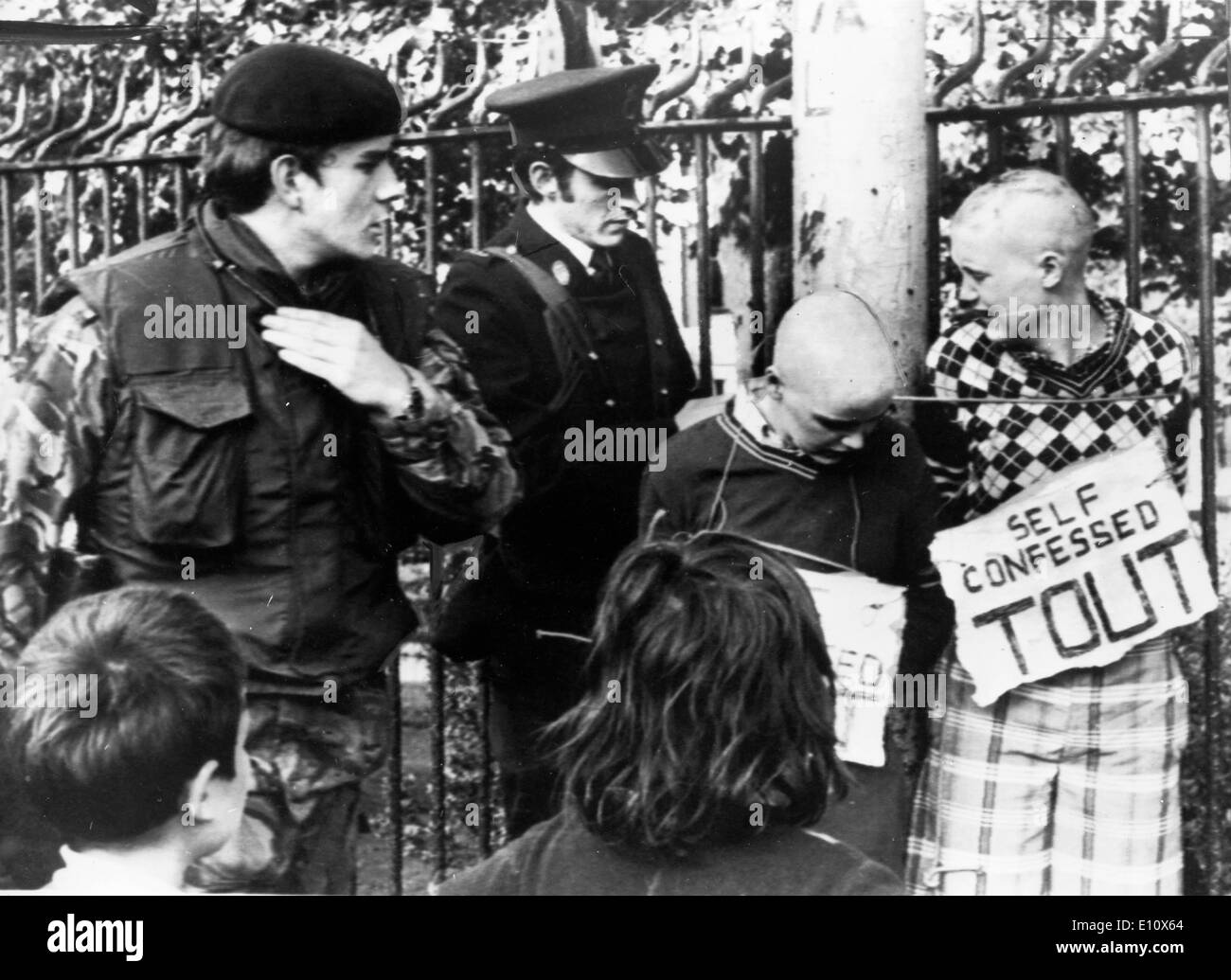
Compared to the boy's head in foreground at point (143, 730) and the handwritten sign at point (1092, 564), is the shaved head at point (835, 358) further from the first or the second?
the boy's head in foreground at point (143, 730)

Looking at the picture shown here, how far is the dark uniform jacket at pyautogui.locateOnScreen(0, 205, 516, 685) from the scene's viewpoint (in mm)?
3408

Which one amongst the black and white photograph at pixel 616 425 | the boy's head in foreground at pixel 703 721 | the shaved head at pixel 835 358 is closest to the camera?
the boy's head in foreground at pixel 703 721

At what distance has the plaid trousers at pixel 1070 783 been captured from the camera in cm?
371

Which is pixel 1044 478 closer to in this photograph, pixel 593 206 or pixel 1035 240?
pixel 1035 240

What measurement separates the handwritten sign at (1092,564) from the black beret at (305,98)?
1.58m

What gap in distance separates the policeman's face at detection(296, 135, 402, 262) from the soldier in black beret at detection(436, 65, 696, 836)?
0.27 meters

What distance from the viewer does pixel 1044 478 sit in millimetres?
3734

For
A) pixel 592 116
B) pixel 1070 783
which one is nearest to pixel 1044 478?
pixel 1070 783

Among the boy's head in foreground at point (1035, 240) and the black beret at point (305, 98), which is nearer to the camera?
the black beret at point (305, 98)

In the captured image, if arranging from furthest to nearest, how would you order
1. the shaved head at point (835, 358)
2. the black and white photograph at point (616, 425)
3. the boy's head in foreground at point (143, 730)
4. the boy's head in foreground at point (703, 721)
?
the shaved head at point (835, 358)
the black and white photograph at point (616, 425)
the boy's head in foreground at point (143, 730)
the boy's head in foreground at point (703, 721)

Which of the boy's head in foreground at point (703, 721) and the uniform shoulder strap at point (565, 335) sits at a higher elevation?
the uniform shoulder strap at point (565, 335)

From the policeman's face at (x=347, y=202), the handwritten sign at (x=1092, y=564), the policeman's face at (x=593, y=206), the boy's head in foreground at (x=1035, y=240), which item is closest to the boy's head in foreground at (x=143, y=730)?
the policeman's face at (x=347, y=202)

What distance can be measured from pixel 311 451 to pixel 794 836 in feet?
4.37

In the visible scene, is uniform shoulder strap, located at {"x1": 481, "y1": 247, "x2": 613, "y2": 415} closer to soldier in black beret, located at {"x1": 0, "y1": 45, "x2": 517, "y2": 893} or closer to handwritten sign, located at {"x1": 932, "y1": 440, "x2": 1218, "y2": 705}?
soldier in black beret, located at {"x1": 0, "y1": 45, "x2": 517, "y2": 893}
